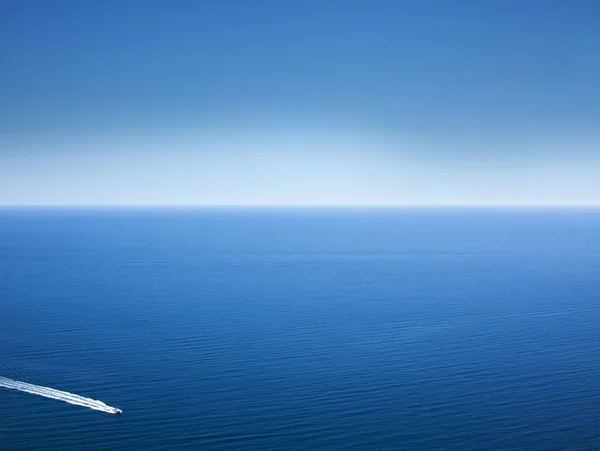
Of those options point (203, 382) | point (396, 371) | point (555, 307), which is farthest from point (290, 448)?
point (555, 307)

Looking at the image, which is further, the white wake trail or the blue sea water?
the white wake trail

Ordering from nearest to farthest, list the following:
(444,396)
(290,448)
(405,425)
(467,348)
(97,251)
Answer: (290,448) < (405,425) < (444,396) < (467,348) < (97,251)

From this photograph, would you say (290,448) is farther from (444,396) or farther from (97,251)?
(97,251)

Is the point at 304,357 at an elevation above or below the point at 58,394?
above

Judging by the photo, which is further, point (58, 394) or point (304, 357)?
point (304, 357)
